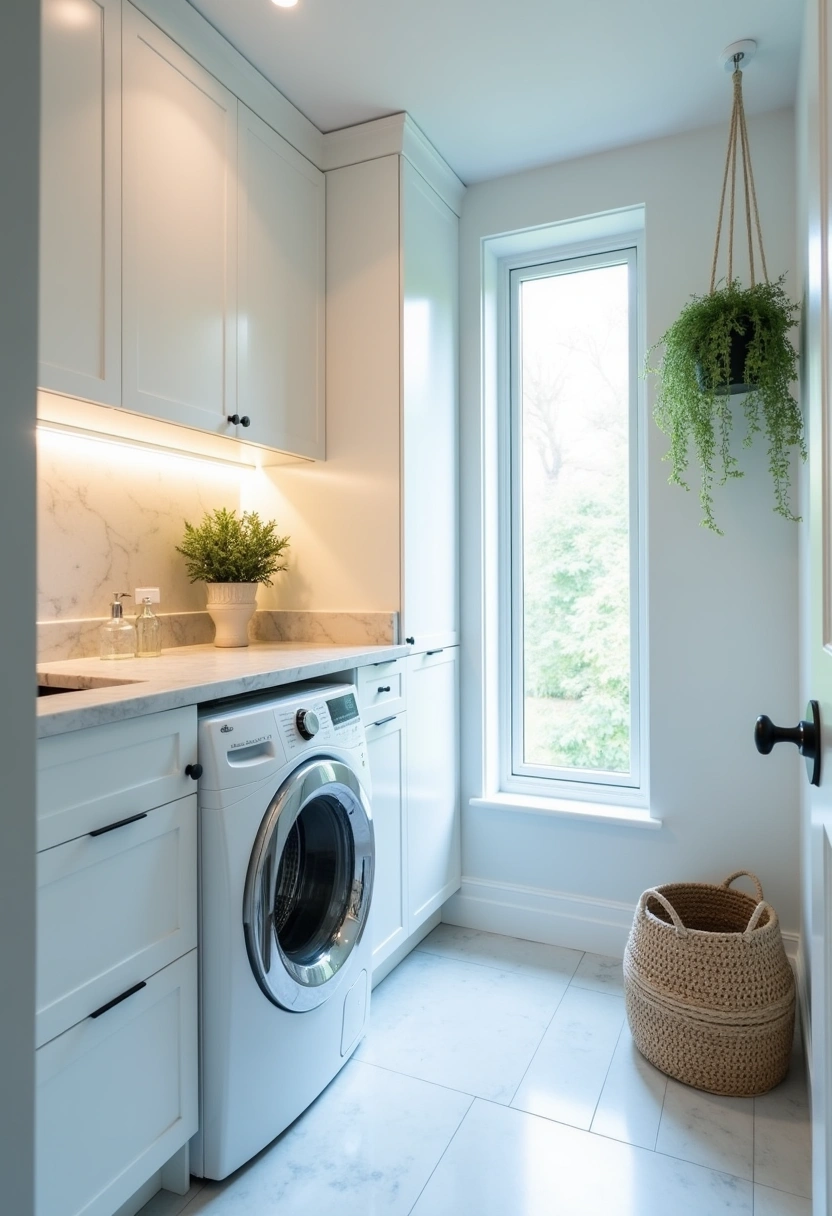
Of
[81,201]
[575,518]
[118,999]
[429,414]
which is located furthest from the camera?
[575,518]

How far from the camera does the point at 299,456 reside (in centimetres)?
226

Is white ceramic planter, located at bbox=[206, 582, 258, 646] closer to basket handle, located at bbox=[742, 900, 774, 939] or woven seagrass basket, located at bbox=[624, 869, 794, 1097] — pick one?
woven seagrass basket, located at bbox=[624, 869, 794, 1097]

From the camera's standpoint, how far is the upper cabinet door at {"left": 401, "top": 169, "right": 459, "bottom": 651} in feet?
7.43

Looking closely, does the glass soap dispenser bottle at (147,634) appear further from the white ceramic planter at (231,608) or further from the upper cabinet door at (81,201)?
the upper cabinet door at (81,201)

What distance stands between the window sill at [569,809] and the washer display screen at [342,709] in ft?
3.17

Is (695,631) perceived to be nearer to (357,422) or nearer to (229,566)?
(357,422)

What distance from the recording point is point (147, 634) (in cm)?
196

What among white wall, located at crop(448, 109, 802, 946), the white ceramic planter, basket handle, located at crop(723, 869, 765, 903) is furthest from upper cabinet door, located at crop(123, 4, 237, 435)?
basket handle, located at crop(723, 869, 765, 903)

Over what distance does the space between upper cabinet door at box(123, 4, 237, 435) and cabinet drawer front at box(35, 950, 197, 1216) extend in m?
1.23

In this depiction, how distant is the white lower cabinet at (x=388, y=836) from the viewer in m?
2.02

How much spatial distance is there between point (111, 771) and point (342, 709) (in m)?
0.64

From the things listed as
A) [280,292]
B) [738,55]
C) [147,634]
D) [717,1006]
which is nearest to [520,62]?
[738,55]

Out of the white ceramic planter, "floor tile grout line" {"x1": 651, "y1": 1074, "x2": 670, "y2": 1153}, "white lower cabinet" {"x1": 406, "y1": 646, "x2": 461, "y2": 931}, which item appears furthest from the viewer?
"white lower cabinet" {"x1": 406, "y1": 646, "x2": 461, "y2": 931}

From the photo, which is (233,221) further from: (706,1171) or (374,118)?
(706,1171)
